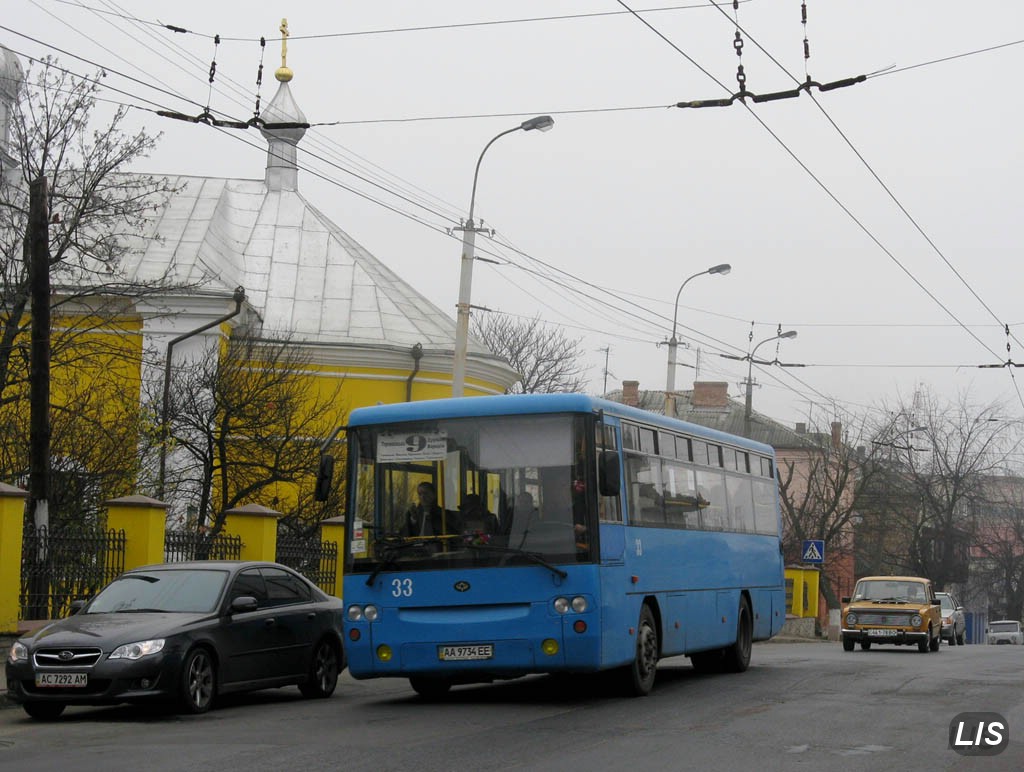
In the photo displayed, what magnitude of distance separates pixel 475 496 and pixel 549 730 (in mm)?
2594

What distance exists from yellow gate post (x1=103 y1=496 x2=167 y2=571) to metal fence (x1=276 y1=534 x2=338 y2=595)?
4.45m

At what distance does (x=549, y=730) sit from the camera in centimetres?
1101

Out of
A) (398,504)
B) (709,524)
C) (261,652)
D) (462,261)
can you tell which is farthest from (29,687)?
(462,261)

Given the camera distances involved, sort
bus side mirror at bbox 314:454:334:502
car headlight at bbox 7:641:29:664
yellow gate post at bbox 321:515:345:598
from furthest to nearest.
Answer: yellow gate post at bbox 321:515:345:598
bus side mirror at bbox 314:454:334:502
car headlight at bbox 7:641:29:664

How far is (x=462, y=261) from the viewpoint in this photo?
24391 millimetres

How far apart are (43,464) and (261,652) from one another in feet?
18.7

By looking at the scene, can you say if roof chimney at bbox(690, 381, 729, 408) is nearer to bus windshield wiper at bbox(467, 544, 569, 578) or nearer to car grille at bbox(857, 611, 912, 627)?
car grille at bbox(857, 611, 912, 627)

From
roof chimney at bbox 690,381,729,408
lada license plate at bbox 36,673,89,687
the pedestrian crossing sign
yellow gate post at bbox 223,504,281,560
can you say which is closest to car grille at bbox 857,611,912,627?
the pedestrian crossing sign

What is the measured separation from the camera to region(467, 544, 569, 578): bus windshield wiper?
1258 centimetres

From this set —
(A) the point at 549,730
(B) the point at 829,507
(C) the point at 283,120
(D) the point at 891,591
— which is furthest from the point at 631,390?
(A) the point at 549,730

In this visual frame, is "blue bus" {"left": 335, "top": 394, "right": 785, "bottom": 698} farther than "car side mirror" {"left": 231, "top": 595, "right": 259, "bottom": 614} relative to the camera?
No

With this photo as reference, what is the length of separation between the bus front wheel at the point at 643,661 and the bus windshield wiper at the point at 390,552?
2.36m

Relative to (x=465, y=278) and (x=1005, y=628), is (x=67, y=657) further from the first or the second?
(x=1005, y=628)

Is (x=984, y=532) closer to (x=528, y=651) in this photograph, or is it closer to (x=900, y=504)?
(x=900, y=504)
